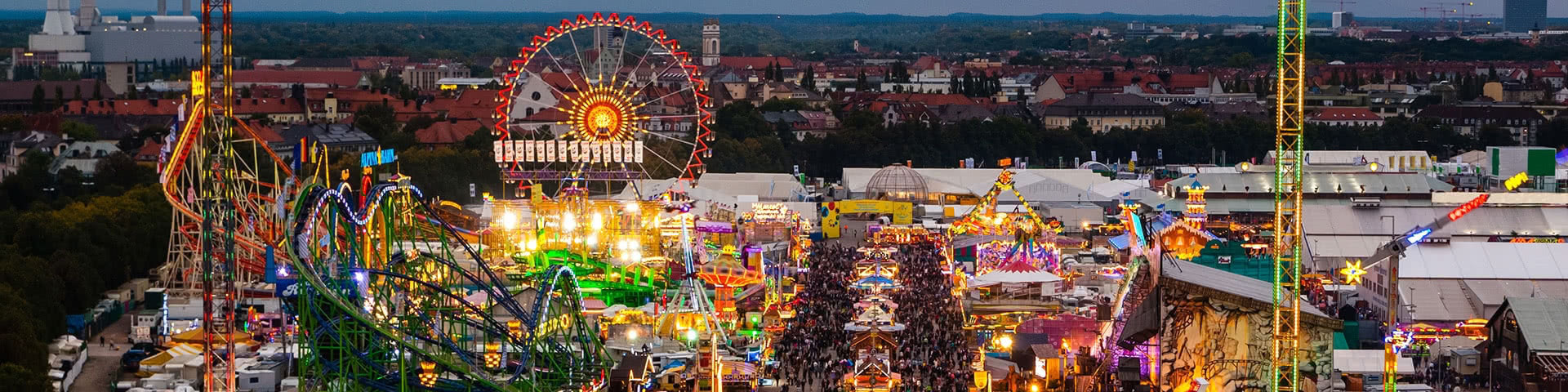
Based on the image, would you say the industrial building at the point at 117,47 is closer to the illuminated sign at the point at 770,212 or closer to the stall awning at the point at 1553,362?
the illuminated sign at the point at 770,212

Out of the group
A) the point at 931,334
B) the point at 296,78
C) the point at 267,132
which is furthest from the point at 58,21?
the point at 931,334

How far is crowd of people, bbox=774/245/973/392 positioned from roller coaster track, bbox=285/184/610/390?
405cm

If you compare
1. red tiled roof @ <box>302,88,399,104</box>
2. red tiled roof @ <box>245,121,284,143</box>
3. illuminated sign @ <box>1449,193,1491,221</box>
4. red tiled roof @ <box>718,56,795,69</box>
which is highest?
red tiled roof @ <box>718,56,795,69</box>

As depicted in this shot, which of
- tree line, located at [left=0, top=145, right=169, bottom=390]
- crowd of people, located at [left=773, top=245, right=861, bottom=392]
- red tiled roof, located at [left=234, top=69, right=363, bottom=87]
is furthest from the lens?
red tiled roof, located at [left=234, top=69, right=363, bottom=87]

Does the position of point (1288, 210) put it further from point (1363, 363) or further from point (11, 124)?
point (11, 124)

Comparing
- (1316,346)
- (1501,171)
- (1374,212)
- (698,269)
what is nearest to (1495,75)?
(1501,171)

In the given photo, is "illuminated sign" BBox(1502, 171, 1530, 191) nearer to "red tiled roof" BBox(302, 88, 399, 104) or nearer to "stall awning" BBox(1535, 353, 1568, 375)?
"stall awning" BBox(1535, 353, 1568, 375)

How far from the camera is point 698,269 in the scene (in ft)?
153

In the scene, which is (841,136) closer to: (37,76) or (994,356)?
(994,356)

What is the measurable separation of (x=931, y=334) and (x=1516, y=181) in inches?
1007

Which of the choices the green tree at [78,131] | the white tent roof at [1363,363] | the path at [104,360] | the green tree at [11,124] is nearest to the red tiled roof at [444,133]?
the green tree at [78,131]

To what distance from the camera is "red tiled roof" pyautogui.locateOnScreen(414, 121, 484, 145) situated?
101 meters

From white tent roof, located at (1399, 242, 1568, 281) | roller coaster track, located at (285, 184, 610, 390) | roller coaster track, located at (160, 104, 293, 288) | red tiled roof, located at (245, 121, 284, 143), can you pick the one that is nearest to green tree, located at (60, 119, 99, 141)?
red tiled roof, located at (245, 121, 284, 143)

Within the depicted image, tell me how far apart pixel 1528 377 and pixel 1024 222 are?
66.1ft
